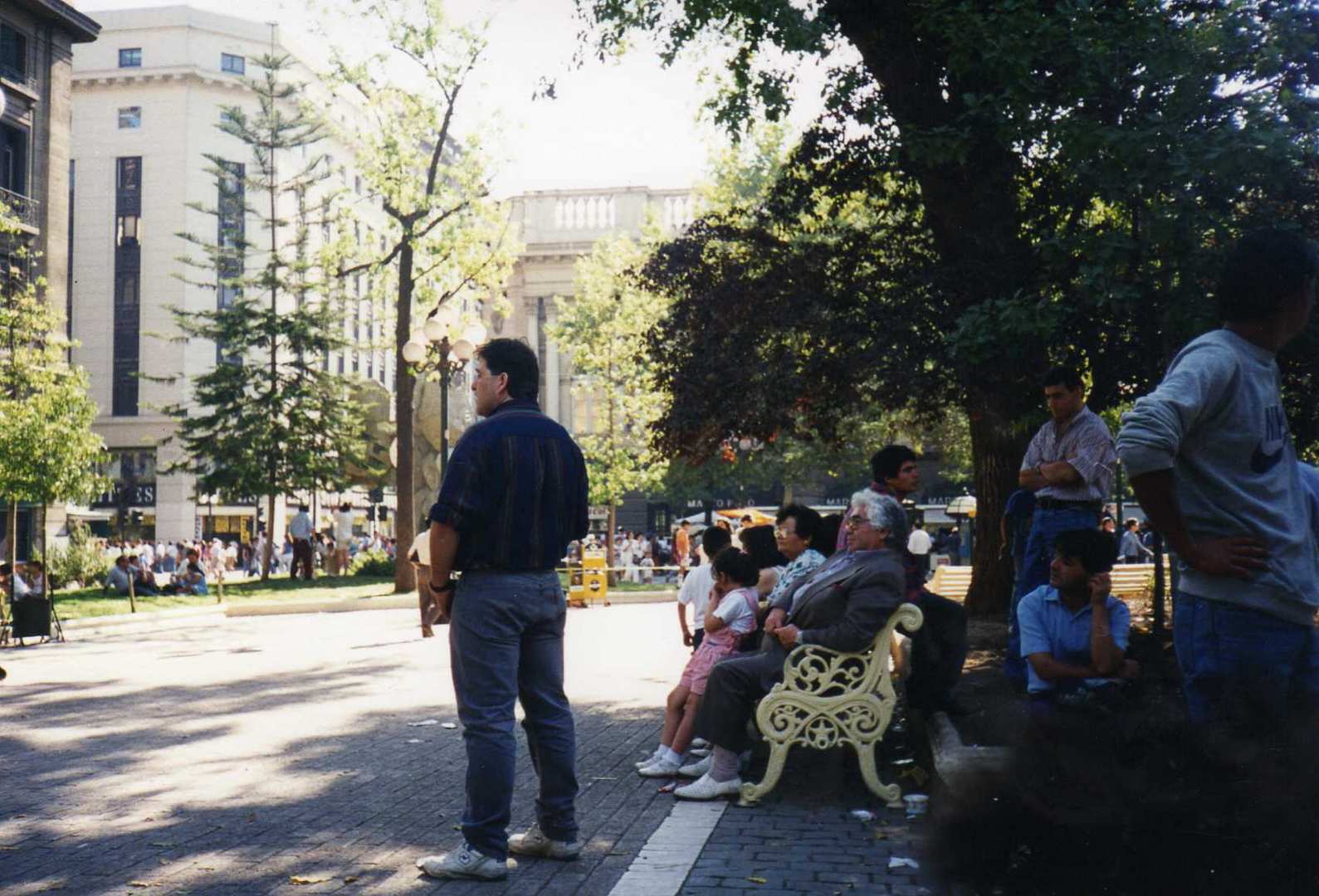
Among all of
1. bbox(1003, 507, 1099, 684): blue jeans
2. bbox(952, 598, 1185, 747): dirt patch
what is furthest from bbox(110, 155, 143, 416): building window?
bbox(1003, 507, 1099, 684): blue jeans

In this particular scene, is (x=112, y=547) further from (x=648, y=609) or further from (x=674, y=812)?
(x=674, y=812)

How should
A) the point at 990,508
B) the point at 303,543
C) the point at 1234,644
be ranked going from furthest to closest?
the point at 303,543
the point at 990,508
the point at 1234,644

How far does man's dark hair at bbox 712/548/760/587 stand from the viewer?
27.4 feet

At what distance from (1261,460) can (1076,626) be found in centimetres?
322

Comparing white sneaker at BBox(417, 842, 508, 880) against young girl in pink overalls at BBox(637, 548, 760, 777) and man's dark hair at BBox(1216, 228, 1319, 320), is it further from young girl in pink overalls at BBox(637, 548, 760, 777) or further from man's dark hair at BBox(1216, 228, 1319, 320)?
man's dark hair at BBox(1216, 228, 1319, 320)

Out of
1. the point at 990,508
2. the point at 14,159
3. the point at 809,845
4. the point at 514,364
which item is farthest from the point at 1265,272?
the point at 14,159

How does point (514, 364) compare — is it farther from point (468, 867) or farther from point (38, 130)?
point (38, 130)

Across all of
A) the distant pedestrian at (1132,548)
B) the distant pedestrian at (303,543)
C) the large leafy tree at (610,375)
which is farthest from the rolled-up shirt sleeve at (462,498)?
the large leafy tree at (610,375)

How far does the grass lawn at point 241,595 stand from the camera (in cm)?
2547

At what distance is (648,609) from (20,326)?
13363mm

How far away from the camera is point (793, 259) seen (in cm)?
1341

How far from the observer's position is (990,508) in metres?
13.9

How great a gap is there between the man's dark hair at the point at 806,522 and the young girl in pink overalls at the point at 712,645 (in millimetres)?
654

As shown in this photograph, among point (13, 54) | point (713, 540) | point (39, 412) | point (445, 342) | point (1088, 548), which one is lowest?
point (1088, 548)
